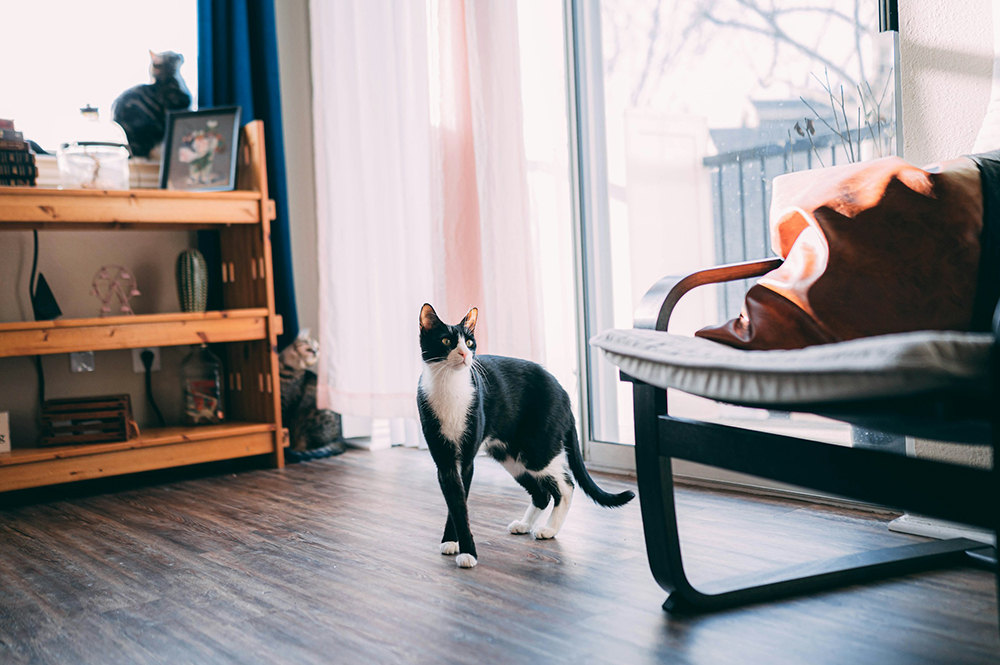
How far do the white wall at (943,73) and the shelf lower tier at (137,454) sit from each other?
2.11m

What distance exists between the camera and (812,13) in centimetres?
197

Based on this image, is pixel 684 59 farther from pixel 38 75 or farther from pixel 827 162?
pixel 38 75

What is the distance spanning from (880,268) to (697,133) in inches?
41.5

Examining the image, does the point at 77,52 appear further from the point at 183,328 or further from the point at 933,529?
the point at 933,529

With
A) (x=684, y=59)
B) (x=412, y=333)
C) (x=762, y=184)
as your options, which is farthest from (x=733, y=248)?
(x=412, y=333)

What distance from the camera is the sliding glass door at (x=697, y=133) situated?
193 centimetres

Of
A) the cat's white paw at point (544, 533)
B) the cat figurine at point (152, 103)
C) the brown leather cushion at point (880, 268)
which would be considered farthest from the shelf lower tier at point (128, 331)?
the brown leather cushion at point (880, 268)

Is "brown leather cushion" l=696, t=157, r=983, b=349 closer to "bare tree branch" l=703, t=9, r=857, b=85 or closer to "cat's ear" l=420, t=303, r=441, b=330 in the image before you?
"cat's ear" l=420, t=303, r=441, b=330

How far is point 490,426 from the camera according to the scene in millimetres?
1691

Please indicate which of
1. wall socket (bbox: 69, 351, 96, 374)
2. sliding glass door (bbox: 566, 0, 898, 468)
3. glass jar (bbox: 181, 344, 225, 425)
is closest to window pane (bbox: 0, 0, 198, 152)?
wall socket (bbox: 69, 351, 96, 374)

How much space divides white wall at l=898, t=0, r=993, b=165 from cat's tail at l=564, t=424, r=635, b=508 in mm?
923

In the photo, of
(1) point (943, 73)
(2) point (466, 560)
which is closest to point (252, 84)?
(2) point (466, 560)

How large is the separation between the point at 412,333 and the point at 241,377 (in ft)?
2.14

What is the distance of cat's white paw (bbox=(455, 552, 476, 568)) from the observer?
1586 millimetres
